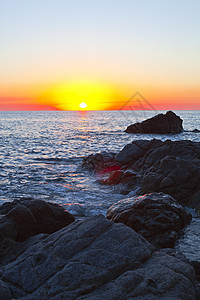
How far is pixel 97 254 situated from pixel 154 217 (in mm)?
3584

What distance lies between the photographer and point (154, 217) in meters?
8.52

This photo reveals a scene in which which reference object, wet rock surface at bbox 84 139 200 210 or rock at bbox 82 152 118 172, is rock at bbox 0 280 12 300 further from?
rock at bbox 82 152 118 172

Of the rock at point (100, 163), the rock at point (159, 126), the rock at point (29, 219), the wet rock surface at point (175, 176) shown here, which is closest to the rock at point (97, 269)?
the rock at point (29, 219)

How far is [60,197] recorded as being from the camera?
1341 centimetres

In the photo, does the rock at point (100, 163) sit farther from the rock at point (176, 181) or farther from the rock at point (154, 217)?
the rock at point (154, 217)

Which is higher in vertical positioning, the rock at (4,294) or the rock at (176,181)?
the rock at (176,181)

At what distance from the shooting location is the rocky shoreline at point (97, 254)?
466cm

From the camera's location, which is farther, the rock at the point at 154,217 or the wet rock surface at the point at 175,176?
the wet rock surface at the point at 175,176

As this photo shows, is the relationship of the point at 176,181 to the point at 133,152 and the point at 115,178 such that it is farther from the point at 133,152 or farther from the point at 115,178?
the point at 133,152

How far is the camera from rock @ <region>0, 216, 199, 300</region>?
4574 millimetres

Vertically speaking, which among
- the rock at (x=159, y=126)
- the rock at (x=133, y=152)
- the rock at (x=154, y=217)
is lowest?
the rock at (x=154, y=217)

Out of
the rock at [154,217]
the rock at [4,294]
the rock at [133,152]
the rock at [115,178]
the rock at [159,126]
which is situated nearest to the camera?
the rock at [4,294]

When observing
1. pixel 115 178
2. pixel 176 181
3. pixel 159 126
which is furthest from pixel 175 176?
pixel 159 126

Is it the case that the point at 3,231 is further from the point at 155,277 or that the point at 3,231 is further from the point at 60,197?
the point at 60,197
